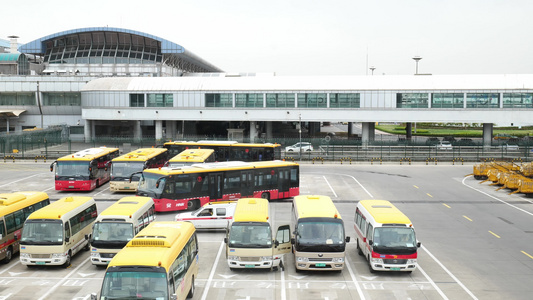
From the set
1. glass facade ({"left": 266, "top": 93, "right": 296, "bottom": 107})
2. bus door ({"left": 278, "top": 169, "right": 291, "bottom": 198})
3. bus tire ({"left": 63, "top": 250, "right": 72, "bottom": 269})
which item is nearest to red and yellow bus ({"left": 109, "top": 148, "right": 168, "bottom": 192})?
bus door ({"left": 278, "top": 169, "right": 291, "bottom": 198})

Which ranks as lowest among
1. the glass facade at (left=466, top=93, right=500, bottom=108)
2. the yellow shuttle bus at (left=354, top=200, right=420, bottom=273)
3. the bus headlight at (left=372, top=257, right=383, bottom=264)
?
the bus headlight at (left=372, top=257, right=383, bottom=264)

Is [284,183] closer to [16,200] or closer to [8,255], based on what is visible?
[16,200]

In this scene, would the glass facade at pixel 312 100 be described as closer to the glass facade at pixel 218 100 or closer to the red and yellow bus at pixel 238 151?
the glass facade at pixel 218 100

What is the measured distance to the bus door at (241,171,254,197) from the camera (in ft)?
112

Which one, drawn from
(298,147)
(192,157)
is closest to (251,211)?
(192,157)

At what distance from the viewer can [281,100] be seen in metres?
71.6

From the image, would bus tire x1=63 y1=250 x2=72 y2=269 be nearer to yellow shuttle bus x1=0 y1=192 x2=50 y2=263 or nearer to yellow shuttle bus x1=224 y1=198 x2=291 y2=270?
yellow shuttle bus x1=0 y1=192 x2=50 y2=263

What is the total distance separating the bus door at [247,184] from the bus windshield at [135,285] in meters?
19.9

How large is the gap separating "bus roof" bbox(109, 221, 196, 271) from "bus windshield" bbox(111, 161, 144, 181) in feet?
65.3

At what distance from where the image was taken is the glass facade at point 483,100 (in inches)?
2697

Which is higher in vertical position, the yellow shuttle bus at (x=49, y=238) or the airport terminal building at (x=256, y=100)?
the airport terminal building at (x=256, y=100)

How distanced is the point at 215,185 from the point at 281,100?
40.0m

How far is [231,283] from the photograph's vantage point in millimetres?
19281

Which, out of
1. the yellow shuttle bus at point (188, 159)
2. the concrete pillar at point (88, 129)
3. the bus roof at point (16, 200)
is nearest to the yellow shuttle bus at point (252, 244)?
the bus roof at point (16, 200)
